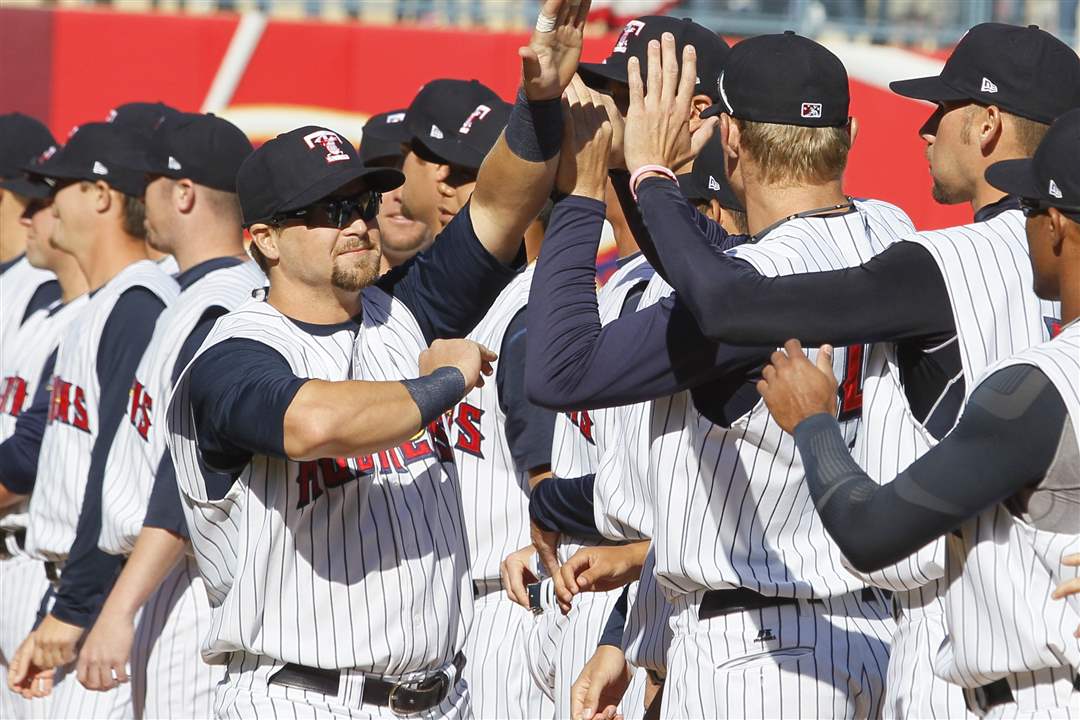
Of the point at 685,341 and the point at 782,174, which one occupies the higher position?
the point at 782,174

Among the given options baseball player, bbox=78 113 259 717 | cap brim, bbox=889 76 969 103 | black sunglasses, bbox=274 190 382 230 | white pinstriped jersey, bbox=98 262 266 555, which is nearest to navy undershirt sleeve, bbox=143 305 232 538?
baseball player, bbox=78 113 259 717

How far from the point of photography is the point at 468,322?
372cm

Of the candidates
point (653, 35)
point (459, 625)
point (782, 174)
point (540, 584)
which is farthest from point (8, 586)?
point (782, 174)

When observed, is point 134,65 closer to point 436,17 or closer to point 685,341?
point 436,17

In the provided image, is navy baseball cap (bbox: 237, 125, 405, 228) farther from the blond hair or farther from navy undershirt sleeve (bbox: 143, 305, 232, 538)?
the blond hair

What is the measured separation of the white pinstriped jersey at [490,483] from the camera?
463 cm

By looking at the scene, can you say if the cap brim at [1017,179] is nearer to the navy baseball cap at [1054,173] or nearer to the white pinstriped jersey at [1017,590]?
the navy baseball cap at [1054,173]

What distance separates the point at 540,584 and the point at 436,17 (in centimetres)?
731

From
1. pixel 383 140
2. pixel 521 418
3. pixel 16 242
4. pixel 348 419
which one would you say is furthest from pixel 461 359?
pixel 16 242

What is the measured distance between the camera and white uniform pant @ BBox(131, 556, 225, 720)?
4758mm

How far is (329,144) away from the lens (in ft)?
11.6

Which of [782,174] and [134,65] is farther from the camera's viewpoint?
[134,65]

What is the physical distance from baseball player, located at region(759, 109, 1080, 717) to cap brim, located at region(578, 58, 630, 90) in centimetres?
94

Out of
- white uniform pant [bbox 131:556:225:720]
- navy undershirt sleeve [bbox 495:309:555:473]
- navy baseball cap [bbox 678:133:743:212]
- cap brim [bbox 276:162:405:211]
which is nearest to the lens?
cap brim [bbox 276:162:405:211]
